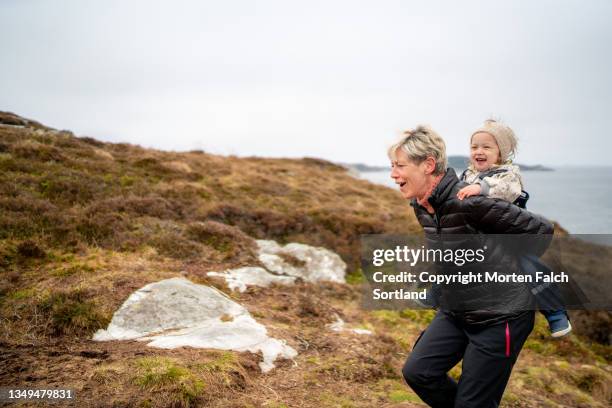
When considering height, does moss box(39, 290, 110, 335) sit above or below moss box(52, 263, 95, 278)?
below

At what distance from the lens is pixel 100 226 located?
10234 millimetres

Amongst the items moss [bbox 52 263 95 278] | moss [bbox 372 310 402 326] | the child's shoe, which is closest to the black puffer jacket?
the child's shoe

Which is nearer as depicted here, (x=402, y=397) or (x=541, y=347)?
(x=402, y=397)

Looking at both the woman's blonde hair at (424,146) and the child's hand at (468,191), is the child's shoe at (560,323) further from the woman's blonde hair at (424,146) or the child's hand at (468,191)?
the woman's blonde hair at (424,146)

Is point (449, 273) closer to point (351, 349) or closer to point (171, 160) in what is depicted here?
point (351, 349)

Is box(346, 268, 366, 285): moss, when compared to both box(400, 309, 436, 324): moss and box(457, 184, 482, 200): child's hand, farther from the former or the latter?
box(457, 184, 482, 200): child's hand

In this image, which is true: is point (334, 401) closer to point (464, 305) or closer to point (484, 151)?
point (464, 305)

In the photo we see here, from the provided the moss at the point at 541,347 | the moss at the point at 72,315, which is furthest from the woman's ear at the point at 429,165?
the moss at the point at 541,347

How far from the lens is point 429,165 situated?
3.81 meters

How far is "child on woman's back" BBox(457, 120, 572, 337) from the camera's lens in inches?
140

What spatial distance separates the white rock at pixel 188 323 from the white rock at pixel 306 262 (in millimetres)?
3448

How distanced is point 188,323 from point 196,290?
0.91 m

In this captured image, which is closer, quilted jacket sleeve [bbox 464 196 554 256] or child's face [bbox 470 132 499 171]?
quilted jacket sleeve [bbox 464 196 554 256]

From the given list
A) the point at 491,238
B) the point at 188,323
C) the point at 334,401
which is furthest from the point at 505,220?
the point at 188,323
